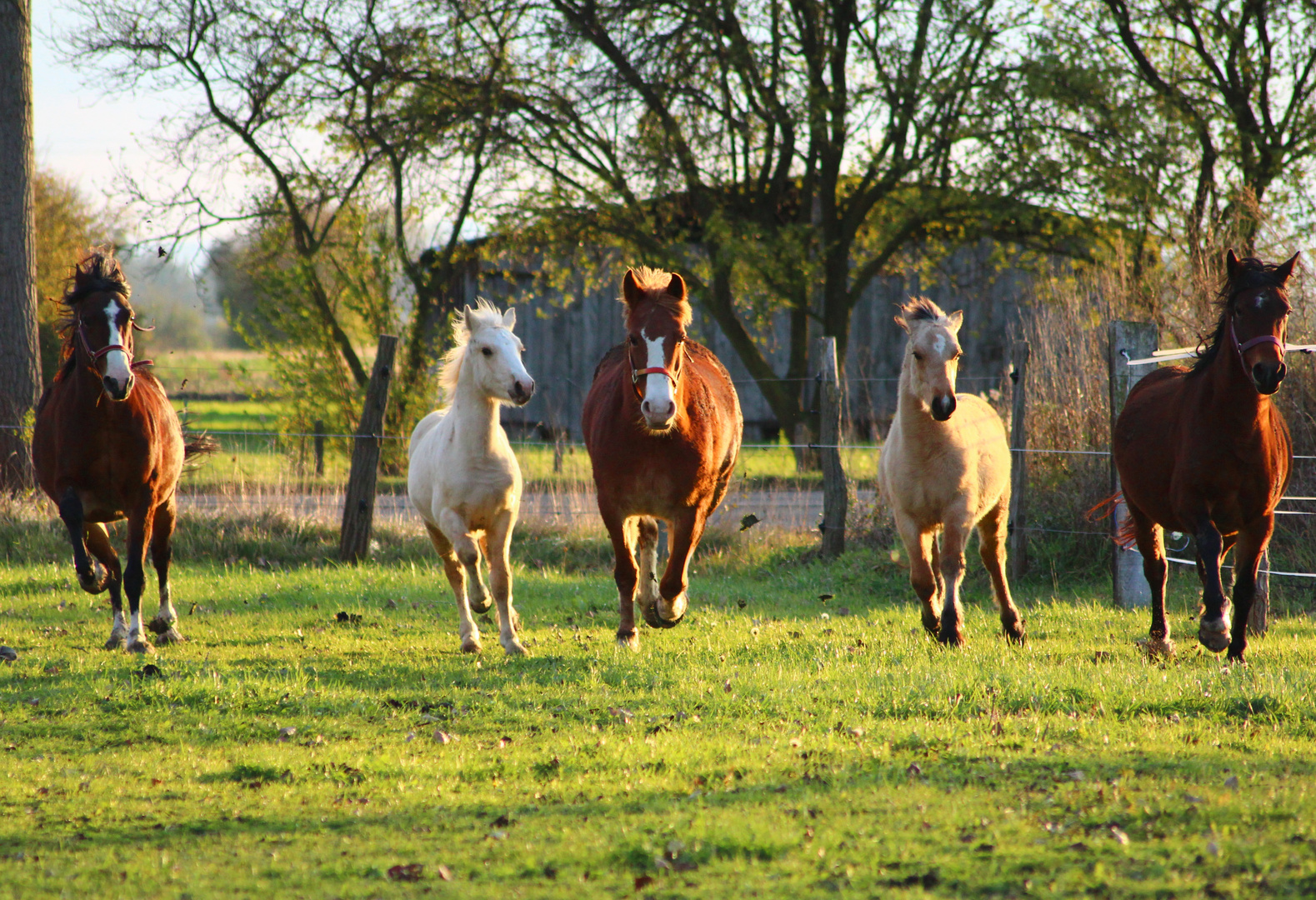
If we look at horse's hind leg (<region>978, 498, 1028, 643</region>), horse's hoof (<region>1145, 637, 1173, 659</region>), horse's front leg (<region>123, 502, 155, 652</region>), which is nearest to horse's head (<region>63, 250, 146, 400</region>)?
horse's front leg (<region>123, 502, 155, 652</region>)

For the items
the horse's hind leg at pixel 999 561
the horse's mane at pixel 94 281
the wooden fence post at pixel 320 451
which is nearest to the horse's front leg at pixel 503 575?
the horse's mane at pixel 94 281

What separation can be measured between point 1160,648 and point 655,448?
3.30 meters

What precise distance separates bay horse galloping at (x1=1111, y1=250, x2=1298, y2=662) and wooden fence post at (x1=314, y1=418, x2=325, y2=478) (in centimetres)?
1154

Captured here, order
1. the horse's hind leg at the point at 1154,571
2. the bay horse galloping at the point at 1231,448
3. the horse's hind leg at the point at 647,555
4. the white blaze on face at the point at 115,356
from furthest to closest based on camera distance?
the horse's hind leg at the point at 647,555 → the horse's hind leg at the point at 1154,571 → the white blaze on face at the point at 115,356 → the bay horse galloping at the point at 1231,448

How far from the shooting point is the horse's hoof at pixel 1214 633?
600 centimetres

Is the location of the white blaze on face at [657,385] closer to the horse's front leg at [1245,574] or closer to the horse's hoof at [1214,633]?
the horse's hoof at [1214,633]

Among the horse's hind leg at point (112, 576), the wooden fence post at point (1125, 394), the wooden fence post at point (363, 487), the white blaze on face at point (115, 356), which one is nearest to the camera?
the white blaze on face at point (115, 356)

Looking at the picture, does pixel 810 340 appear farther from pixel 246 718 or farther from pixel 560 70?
pixel 246 718

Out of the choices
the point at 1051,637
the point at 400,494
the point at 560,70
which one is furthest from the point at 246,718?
the point at 560,70

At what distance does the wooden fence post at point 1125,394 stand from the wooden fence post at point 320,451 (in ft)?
34.1

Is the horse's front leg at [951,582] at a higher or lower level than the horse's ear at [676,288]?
lower

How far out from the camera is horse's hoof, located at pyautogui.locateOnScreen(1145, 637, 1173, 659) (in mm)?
6629

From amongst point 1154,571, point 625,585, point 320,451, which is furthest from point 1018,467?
point 320,451

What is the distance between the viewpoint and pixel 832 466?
37.4 feet
